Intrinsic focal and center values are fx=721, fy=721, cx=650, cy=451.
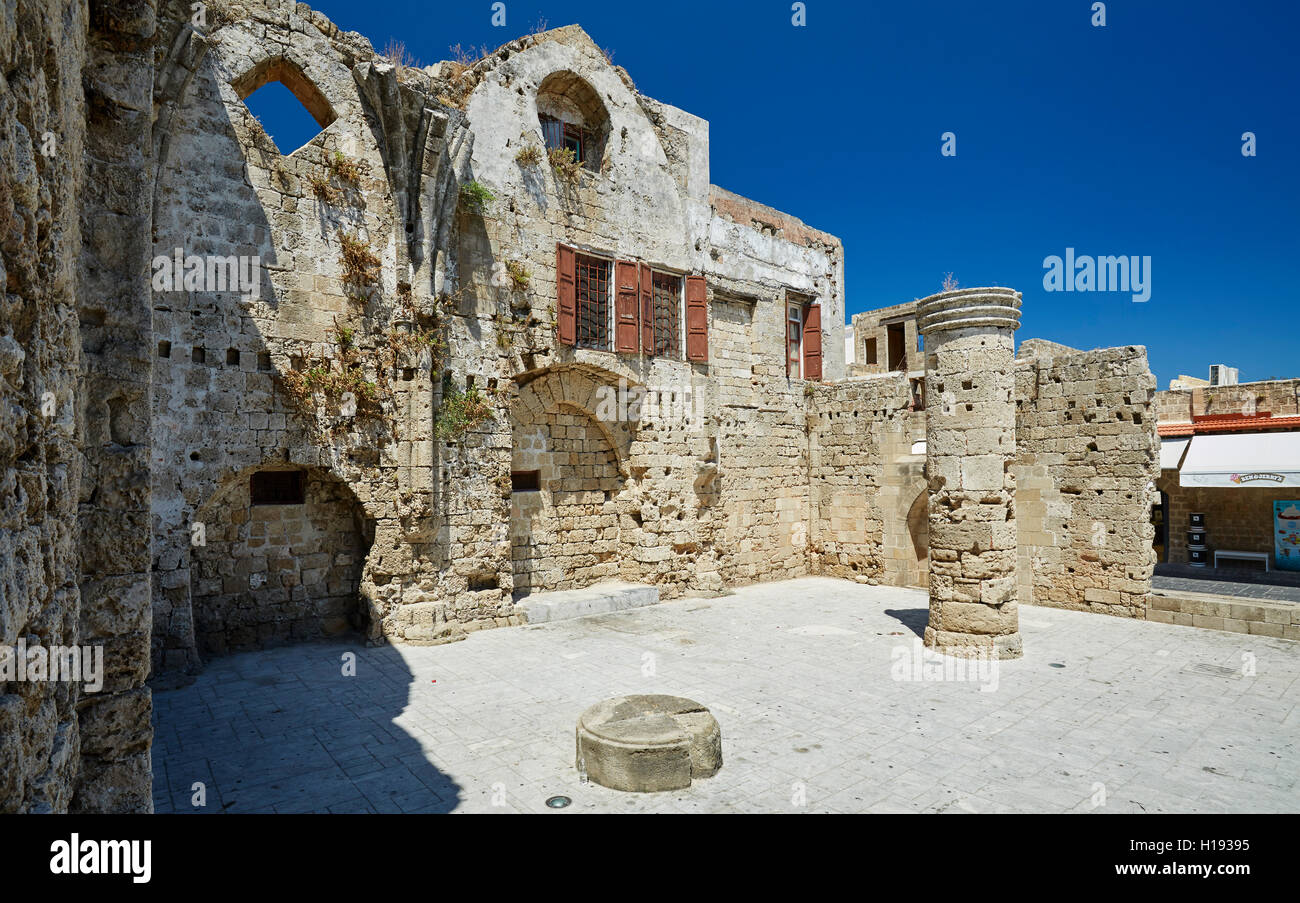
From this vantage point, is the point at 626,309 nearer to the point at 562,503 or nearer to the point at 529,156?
the point at 529,156

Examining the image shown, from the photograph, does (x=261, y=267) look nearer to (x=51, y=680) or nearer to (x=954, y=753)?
(x=51, y=680)

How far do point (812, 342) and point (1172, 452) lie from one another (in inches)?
370

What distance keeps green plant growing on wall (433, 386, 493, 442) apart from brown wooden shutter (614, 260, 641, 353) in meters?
3.02

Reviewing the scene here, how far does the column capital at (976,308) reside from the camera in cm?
966

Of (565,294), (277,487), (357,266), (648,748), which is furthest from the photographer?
(565,294)

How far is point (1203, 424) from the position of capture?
60.5ft

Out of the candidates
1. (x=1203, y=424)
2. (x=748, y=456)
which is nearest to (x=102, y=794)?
(x=748, y=456)

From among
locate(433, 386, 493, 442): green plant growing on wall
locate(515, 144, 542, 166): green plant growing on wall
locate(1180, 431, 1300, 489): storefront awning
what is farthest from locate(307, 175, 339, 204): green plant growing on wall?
locate(1180, 431, 1300, 489): storefront awning

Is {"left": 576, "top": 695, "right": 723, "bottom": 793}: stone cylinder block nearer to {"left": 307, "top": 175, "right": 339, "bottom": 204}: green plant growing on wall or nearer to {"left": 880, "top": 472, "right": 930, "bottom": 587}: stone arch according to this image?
{"left": 307, "top": 175, "right": 339, "bottom": 204}: green plant growing on wall

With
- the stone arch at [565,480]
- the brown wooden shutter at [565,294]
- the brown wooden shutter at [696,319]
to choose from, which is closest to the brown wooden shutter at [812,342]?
the brown wooden shutter at [696,319]

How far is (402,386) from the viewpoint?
34.8 feet

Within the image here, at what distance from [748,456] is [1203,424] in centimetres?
1230

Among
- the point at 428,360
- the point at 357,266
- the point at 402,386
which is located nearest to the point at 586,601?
the point at 402,386

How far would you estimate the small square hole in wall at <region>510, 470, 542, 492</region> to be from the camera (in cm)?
1277
